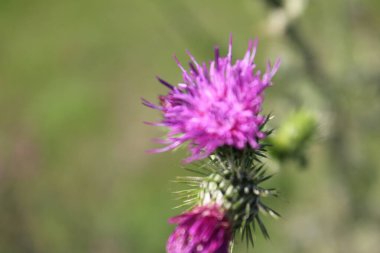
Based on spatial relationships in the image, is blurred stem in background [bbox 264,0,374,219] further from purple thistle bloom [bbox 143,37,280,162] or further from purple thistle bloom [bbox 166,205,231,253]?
purple thistle bloom [bbox 166,205,231,253]

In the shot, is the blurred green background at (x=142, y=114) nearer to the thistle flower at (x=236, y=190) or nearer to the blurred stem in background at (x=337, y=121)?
the blurred stem in background at (x=337, y=121)

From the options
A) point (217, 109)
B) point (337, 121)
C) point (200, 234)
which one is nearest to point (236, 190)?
point (200, 234)

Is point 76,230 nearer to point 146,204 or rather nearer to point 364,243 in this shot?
point 146,204

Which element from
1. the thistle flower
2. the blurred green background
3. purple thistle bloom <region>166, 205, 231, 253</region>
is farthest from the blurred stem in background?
purple thistle bloom <region>166, 205, 231, 253</region>

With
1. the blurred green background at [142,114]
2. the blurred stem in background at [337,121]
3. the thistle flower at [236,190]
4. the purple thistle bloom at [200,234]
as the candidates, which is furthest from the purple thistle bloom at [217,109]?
the blurred stem in background at [337,121]

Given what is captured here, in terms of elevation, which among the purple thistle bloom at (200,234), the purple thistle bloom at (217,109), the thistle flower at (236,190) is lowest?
the purple thistle bloom at (200,234)
